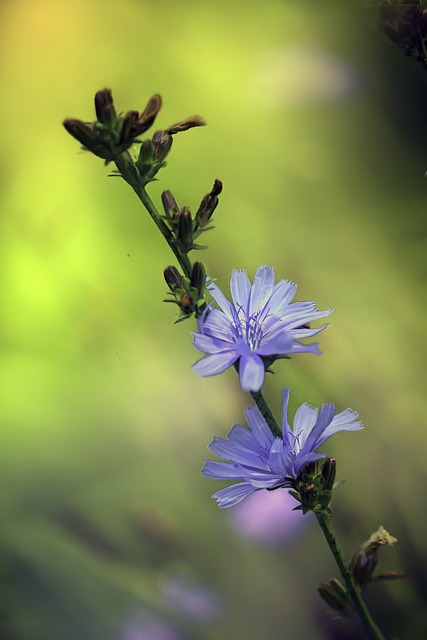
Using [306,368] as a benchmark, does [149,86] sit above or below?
above

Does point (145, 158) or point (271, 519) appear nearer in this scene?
point (145, 158)

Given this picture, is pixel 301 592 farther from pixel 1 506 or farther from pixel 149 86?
pixel 149 86

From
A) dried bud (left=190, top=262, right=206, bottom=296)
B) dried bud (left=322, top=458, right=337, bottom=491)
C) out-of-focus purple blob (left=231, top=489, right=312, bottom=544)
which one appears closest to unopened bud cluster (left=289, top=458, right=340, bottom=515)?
dried bud (left=322, top=458, right=337, bottom=491)

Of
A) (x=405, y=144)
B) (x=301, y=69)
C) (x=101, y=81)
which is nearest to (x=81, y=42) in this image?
(x=101, y=81)

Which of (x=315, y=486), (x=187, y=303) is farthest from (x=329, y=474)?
(x=187, y=303)

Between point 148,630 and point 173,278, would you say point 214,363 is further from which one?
point 148,630
